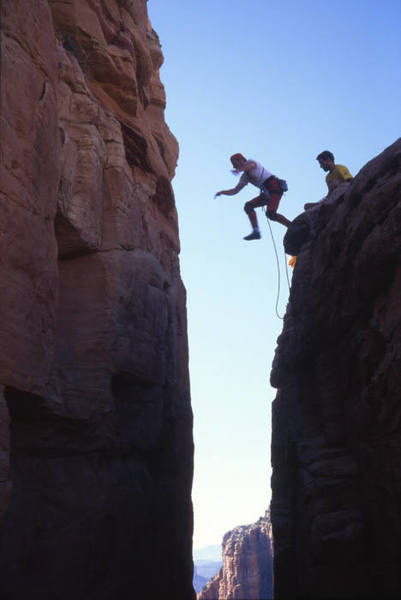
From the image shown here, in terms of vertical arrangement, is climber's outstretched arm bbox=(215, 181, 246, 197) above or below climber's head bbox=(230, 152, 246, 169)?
below

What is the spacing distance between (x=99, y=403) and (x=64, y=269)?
2.70 meters

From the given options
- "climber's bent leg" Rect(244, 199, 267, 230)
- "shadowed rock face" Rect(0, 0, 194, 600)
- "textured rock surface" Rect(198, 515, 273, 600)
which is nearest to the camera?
"shadowed rock face" Rect(0, 0, 194, 600)

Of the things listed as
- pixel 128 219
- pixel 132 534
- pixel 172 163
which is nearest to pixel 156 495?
pixel 132 534

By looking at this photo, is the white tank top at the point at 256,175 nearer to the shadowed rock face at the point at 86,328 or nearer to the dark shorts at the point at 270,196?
the dark shorts at the point at 270,196

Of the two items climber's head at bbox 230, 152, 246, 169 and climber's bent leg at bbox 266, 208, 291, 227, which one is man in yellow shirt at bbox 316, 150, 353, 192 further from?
climber's head at bbox 230, 152, 246, 169

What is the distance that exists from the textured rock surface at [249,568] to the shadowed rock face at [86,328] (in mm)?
53246

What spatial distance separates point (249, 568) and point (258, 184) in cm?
5555

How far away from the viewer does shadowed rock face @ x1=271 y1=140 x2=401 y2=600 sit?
9.48 metres

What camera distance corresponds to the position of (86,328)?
9523mm

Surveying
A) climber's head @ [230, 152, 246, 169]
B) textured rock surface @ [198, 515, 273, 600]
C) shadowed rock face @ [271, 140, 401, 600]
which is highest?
climber's head @ [230, 152, 246, 169]

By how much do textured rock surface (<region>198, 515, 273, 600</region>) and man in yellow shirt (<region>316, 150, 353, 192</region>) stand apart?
5263cm

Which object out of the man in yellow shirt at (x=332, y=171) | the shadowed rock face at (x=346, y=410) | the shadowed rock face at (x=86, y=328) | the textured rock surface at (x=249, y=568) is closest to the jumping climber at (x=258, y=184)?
the man in yellow shirt at (x=332, y=171)

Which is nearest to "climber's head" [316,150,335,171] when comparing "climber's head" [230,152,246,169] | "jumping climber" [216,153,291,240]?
"jumping climber" [216,153,291,240]

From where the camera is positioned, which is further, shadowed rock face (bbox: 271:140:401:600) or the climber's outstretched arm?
the climber's outstretched arm
